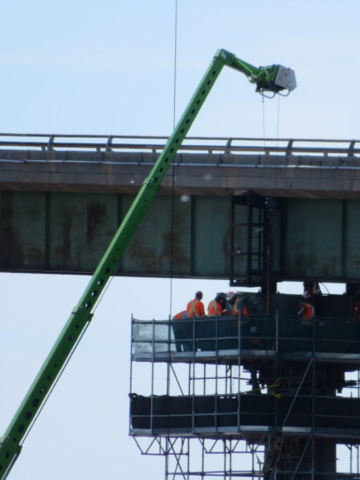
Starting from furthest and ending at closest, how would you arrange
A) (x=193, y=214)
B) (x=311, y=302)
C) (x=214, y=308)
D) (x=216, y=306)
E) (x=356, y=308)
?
(x=193, y=214) → (x=311, y=302) → (x=356, y=308) → (x=214, y=308) → (x=216, y=306)

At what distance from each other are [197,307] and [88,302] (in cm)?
917

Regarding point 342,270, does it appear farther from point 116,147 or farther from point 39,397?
point 39,397

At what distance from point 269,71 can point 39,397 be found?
15.8 metres

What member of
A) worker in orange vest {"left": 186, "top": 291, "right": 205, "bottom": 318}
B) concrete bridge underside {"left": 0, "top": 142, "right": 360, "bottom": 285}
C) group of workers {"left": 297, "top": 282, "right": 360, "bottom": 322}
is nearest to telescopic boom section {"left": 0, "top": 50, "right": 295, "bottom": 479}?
concrete bridge underside {"left": 0, "top": 142, "right": 360, "bottom": 285}

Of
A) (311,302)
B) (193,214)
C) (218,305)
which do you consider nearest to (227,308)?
(218,305)

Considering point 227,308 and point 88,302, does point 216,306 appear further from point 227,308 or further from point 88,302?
point 88,302

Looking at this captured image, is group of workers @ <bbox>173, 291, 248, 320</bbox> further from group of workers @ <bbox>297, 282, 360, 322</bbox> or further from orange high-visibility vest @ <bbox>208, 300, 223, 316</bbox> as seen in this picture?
group of workers @ <bbox>297, 282, 360, 322</bbox>

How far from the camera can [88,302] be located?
1609 inches

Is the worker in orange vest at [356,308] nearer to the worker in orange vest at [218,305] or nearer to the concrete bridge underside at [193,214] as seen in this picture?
the concrete bridge underside at [193,214]

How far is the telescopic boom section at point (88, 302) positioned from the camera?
38.7 meters

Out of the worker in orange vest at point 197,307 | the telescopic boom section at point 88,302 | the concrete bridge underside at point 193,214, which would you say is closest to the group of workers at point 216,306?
the worker in orange vest at point 197,307

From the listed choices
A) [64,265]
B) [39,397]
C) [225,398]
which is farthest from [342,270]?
[39,397]

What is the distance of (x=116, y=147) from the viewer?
50.2 metres

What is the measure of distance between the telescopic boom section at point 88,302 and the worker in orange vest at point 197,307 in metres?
6.09
